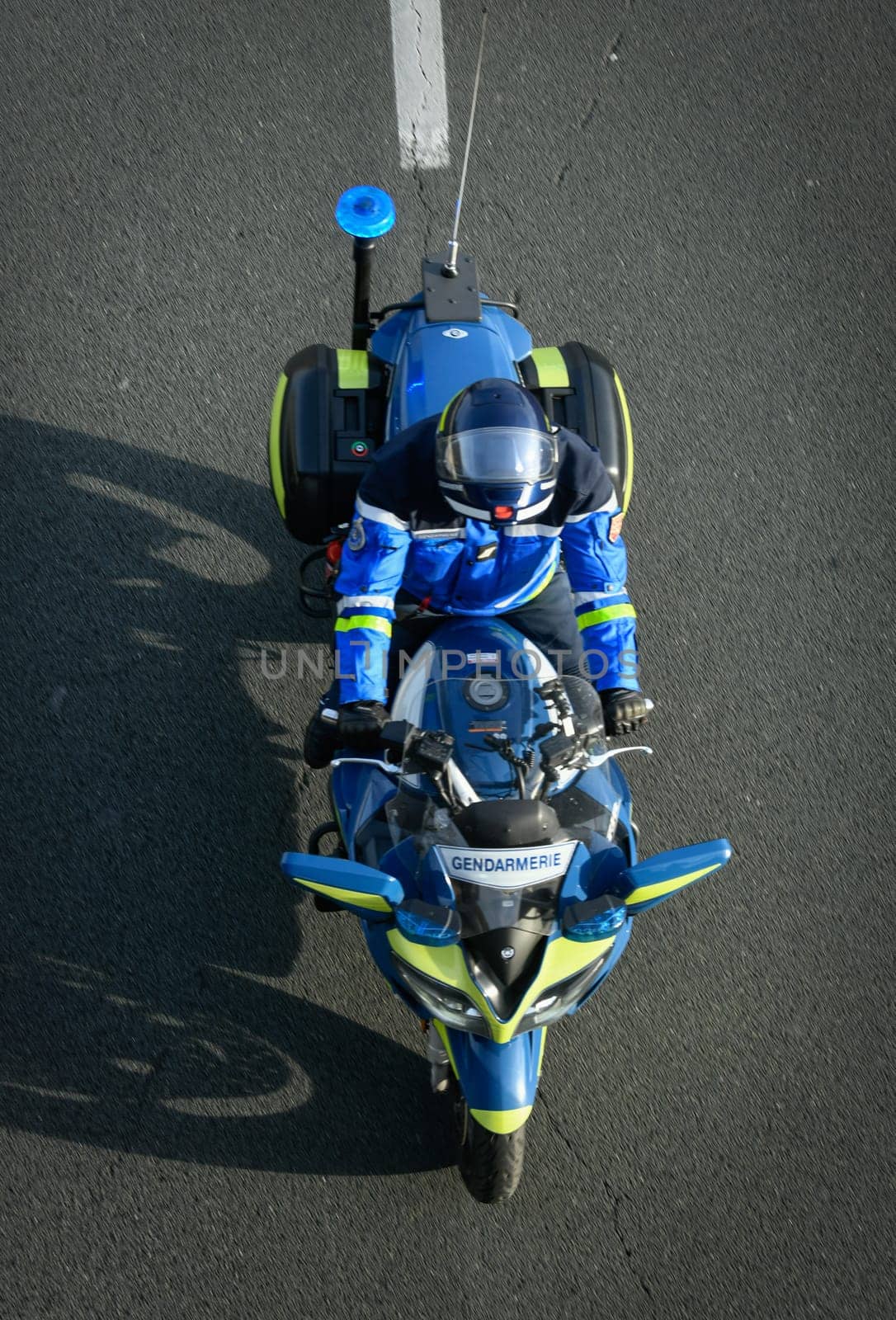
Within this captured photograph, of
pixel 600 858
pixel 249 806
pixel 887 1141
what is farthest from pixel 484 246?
pixel 887 1141

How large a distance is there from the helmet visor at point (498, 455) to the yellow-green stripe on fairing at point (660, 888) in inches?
47.4

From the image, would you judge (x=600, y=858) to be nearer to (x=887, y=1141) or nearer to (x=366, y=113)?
(x=887, y=1141)

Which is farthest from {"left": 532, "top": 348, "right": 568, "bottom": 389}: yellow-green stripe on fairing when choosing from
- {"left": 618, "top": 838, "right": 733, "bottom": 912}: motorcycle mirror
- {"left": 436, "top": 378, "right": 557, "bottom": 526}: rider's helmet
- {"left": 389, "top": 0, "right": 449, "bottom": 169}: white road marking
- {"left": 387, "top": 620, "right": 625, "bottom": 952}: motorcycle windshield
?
{"left": 389, "top": 0, "right": 449, "bottom": 169}: white road marking

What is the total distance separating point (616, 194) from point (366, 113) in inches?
53.2

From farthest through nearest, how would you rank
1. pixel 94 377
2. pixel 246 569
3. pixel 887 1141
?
pixel 94 377
pixel 246 569
pixel 887 1141

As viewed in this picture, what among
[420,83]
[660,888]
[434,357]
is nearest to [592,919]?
[660,888]

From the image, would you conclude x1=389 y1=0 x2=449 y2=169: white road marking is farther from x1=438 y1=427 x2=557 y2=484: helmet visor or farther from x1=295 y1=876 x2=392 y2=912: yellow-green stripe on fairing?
x1=295 y1=876 x2=392 y2=912: yellow-green stripe on fairing

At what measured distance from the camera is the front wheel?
3342 mm

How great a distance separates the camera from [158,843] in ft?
14.2

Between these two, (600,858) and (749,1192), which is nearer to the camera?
(600,858)

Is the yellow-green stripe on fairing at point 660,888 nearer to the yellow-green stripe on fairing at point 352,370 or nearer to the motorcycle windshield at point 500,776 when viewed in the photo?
the motorcycle windshield at point 500,776

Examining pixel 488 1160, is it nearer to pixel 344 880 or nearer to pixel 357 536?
pixel 344 880

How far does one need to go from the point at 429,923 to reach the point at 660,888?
607mm

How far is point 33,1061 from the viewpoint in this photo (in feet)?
13.1
